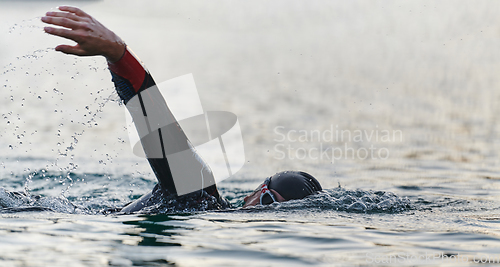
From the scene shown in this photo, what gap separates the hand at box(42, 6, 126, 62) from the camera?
3336mm

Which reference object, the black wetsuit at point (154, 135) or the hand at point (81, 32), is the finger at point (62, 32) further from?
the black wetsuit at point (154, 135)

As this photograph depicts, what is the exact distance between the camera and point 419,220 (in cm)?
446

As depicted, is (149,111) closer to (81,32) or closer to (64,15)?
(81,32)

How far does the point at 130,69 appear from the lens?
12.7 ft

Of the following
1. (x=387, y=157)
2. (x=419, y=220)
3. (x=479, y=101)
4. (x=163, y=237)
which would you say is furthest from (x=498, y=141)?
(x=163, y=237)

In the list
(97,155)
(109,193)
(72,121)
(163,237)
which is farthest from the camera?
(72,121)

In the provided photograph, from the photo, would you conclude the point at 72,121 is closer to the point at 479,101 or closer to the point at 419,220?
the point at 419,220

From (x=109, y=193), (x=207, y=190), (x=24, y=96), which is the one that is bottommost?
(x=109, y=193)

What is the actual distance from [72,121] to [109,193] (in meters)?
4.53

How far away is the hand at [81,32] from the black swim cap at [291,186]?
197 centimetres

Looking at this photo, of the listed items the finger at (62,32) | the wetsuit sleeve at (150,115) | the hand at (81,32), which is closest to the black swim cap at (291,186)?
the wetsuit sleeve at (150,115)

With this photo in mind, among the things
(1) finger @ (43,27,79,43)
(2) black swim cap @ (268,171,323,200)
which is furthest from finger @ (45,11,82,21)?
(2) black swim cap @ (268,171,323,200)

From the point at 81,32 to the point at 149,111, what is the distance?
82 centimetres

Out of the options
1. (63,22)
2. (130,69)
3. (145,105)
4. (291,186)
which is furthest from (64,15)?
(291,186)
